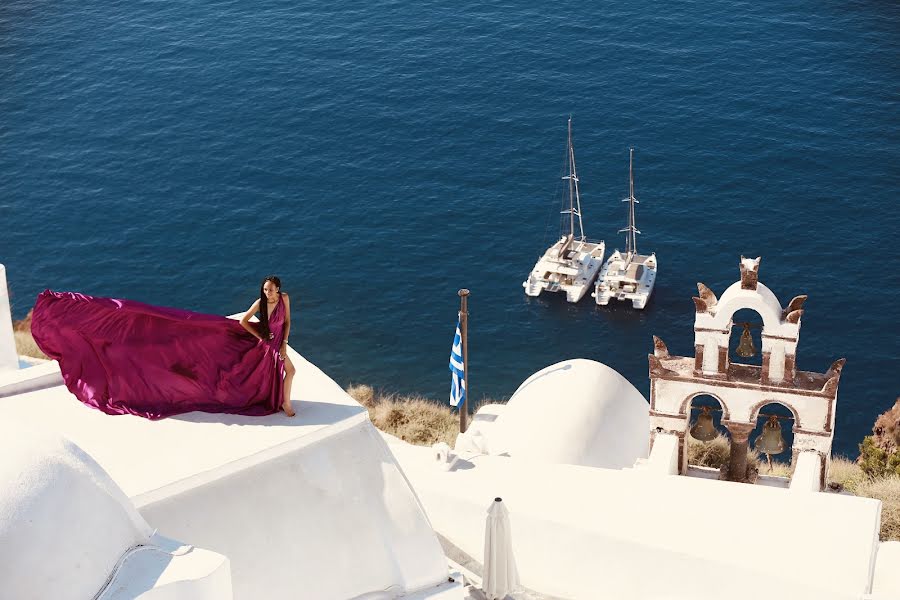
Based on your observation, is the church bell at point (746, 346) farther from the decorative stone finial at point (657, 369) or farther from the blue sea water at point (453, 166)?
the blue sea water at point (453, 166)

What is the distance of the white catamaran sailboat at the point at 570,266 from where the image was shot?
62.8 metres

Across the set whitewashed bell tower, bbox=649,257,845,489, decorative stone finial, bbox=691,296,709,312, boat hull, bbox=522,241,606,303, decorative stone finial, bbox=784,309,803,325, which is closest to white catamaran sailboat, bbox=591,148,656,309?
boat hull, bbox=522,241,606,303

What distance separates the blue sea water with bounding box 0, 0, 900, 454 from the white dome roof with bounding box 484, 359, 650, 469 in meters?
26.0

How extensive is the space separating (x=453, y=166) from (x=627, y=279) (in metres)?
15.1

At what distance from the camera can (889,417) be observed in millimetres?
46906

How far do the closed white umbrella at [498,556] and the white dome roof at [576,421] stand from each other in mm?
9025

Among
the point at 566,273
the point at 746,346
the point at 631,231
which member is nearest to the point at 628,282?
the point at 566,273

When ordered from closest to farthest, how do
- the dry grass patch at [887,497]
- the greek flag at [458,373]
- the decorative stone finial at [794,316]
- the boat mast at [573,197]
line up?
the decorative stone finial at [794,316]
the dry grass patch at [887,497]
the greek flag at [458,373]
the boat mast at [573,197]

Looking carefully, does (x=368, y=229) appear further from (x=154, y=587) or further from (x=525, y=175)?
(x=154, y=587)

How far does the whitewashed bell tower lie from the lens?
22.6 metres

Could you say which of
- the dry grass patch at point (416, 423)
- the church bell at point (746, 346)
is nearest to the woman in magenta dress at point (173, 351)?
the church bell at point (746, 346)

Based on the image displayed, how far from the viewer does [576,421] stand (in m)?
28.4

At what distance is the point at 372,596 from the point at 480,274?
47.7 m

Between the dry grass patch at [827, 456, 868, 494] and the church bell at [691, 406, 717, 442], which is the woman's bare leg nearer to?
the church bell at [691, 406, 717, 442]
